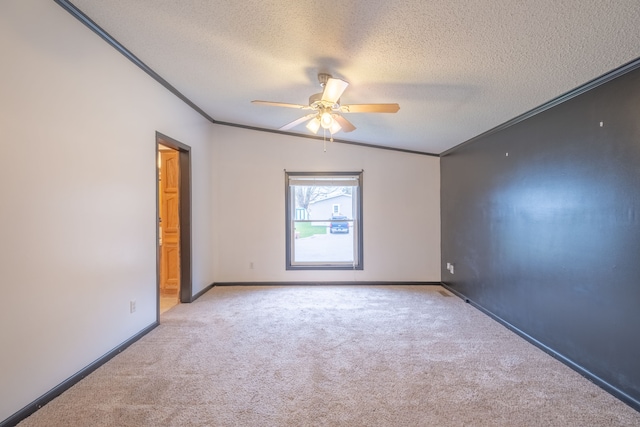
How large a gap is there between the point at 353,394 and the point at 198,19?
2823mm

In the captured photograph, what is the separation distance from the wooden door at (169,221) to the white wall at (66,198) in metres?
1.24

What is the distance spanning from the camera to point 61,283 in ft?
6.82

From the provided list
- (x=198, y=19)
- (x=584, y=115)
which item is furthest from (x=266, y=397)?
(x=584, y=115)

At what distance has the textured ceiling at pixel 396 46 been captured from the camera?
170cm

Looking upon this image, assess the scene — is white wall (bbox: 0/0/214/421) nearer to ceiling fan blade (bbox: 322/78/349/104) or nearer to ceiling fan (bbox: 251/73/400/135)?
ceiling fan (bbox: 251/73/400/135)

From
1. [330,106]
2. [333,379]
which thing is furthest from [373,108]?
[333,379]

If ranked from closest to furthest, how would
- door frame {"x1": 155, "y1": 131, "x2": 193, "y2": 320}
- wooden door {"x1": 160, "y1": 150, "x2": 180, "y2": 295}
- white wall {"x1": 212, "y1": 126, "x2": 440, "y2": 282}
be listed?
door frame {"x1": 155, "y1": 131, "x2": 193, "y2": 320}, wooden door {"x1": 160, "y1": 150, "x2": 180, "y2": 295}, white wall {"x1": 212, "y1": 126, "x2": 440, "y2": 282}

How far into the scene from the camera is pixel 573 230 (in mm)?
2383

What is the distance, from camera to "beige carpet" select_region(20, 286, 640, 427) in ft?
6.02

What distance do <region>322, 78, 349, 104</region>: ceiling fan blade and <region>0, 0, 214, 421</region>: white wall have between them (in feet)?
6.05

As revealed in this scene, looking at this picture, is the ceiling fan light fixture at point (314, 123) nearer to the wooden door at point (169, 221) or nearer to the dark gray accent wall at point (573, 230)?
the dark gray accent wall at point (573, 230)

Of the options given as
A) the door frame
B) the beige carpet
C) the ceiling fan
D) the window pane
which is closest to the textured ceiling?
the ceiling fan

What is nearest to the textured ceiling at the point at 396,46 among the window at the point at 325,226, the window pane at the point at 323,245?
the window at the point at 325,226

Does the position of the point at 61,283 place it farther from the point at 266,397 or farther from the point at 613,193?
the point at 613,193
